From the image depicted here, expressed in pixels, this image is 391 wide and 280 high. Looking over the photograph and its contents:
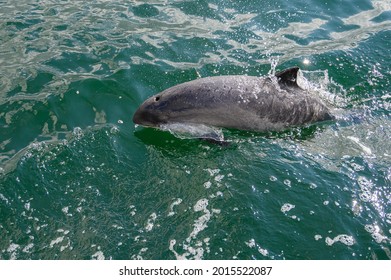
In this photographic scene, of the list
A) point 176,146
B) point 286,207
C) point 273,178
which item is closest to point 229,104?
point 176,146

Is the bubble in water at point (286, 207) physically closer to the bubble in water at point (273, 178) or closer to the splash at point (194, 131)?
the bubble in water at point (273, 178)

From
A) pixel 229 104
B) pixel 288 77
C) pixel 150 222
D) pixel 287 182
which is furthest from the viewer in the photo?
pixel 288 77

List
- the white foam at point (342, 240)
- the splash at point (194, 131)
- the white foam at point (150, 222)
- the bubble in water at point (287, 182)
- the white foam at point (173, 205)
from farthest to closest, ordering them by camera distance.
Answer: the splash at point (194, 131)
the bubble in water at point (287, 182)
the white foam at point (173, 205)
the white foam at point (150, 222)
the white foam at point (342, 240)

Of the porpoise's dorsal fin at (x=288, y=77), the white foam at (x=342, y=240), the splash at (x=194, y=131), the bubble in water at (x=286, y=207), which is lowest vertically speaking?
the white foam at (x=342, y=240)

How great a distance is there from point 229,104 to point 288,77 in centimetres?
135

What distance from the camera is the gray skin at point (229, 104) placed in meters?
9.02

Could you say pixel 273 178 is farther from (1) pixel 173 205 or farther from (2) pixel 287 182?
(1) pixel 173 205

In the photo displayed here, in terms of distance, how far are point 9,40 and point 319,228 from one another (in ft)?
30.1

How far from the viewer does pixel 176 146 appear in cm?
910

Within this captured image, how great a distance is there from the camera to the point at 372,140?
926 centimetres

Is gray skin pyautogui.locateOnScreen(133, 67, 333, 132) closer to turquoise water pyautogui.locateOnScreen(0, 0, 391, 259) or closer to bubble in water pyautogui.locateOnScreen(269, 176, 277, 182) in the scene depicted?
turquoise water pyautogui.locateOnScreen(0, 0, 391, 259)

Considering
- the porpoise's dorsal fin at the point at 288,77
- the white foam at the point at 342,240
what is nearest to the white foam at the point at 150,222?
the white foam at the point at 342,240

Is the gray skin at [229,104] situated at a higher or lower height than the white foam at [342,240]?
higher
